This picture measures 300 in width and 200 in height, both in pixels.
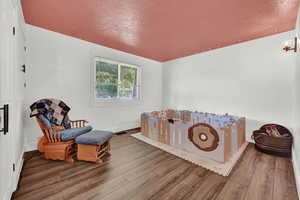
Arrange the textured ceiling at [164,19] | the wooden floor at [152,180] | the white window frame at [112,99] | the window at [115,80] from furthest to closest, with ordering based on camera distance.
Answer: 1. the window at [115,80]
2. the white window frame at [112,99]
3. the textured ceiling at [164,19]
4. the wooden floor at [152,180]

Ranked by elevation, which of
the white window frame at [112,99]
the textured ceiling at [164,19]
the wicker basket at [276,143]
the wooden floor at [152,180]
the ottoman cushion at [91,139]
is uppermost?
the textured ceiling at [164,19]

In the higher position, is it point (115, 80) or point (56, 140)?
point (115, 80)

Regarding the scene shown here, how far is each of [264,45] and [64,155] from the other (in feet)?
15.2

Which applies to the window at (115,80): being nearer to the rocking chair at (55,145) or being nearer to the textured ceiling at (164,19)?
the textured ceiling at (164,19)

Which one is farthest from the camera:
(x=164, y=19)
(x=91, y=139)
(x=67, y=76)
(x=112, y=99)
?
(x=112, y=99)

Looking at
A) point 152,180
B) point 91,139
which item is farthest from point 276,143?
point 91,139

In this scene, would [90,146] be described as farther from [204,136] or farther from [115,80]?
[115,80]

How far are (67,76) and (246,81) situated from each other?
4.25 meters

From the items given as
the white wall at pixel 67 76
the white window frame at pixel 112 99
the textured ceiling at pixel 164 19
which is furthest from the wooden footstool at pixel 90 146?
the textured ceiling at pixel 164 19

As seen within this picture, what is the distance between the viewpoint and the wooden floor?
4.59 ft

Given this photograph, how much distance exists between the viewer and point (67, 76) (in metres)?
2.79

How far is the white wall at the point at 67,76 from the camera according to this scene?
7.91ft

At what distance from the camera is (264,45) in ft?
9.27

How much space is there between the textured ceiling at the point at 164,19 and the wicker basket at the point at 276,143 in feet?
6.93
